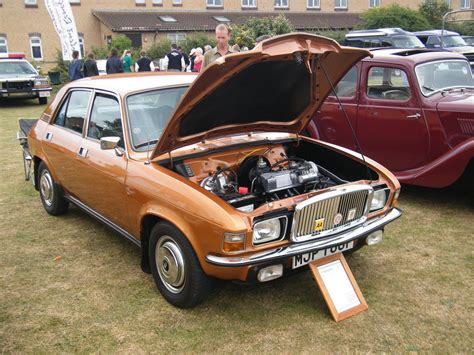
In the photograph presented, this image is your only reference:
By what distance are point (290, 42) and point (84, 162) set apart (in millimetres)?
2374

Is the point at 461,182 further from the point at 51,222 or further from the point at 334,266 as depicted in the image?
the point at 51,222

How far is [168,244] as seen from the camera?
3580mm

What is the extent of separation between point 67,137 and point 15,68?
1345cm

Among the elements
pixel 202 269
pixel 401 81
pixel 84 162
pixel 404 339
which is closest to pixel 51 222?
pixel 84 162

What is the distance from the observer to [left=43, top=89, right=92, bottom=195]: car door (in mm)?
4797

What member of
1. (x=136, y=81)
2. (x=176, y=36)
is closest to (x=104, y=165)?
(x=136, y=81)

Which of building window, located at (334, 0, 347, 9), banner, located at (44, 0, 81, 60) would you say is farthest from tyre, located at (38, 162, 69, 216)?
building window, located at (334, 0, 347, 9)

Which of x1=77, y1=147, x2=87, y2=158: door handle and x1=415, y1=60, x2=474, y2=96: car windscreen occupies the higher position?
x1=415, y1=60, x2=474, y2=96: car windscreen

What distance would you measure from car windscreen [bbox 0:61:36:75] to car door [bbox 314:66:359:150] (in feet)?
43.5

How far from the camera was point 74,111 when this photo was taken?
16.5 ft

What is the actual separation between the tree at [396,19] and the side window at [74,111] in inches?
1328

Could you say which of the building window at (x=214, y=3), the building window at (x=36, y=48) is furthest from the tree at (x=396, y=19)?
the building window at (x=36, y=48)

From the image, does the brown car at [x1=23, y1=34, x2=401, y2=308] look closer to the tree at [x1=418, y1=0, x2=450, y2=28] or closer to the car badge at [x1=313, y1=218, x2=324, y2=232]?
the car badge at [x1=313, y1=218, x2=324, y2=232]

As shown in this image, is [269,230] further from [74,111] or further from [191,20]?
[191,20]
